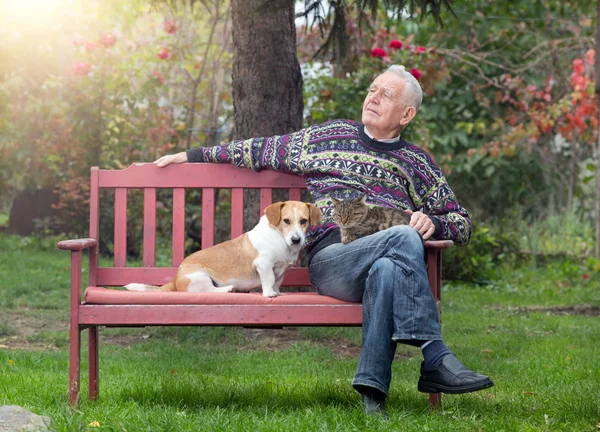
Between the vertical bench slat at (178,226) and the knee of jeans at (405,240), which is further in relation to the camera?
the vertical bench slat at (178,226)

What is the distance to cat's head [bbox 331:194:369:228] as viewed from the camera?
401 centimetres

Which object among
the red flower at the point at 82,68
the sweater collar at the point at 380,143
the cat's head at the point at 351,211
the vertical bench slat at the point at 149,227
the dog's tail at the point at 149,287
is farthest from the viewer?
the red flower at the point at 82,68

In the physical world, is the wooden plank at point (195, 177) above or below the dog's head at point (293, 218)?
above

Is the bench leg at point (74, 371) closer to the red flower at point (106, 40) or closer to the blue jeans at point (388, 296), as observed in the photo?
the blue jeans at point (388, 296)

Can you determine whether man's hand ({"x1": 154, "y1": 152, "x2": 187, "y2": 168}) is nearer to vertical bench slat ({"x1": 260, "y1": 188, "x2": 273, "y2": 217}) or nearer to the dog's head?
vertical bench slat ({"x1": 260, "y1": 188, "x2": 273, "y2": 217})

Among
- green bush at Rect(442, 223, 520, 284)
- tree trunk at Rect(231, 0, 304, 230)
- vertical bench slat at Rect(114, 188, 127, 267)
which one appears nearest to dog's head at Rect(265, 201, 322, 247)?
vertical bench slat at Rect(114, 188, 127, 267)

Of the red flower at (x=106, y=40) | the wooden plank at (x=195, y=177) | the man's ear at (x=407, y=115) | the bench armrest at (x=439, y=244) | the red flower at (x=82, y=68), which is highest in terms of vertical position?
the red flower at (x=106, y=40)

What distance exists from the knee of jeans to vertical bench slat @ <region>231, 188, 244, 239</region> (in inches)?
41.9

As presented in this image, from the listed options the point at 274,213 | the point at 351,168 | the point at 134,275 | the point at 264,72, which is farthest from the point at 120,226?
the point at 264,72

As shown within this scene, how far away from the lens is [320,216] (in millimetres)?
4191

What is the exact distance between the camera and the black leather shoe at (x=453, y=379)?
11.5ft

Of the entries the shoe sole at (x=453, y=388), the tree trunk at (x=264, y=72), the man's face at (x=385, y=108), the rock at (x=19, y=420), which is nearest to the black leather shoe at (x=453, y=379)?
the shoe sole at (x=453, y=388)

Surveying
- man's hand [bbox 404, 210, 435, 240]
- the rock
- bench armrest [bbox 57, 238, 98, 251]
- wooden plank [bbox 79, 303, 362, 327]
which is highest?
man's hand [bbox 404, 210, 435, 240]

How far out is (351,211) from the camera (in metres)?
4.01
